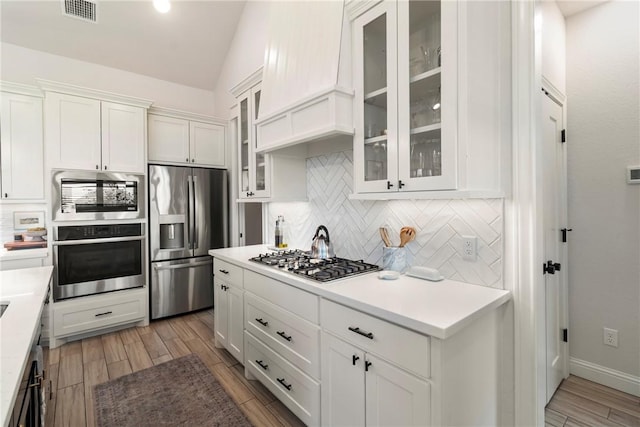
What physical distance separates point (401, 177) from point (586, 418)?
1.94m

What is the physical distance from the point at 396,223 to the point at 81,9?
12.8 feet

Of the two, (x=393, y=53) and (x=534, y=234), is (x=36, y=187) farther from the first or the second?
(x=534, y=234)

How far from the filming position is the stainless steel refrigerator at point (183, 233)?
3479 millimetres

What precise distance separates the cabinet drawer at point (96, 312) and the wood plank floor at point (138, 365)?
0.14m

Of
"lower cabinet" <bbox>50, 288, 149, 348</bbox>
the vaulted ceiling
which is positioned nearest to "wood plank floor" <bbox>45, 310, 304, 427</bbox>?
"lower cabinet" <bbox>50, 288, 149, 348</bbox>

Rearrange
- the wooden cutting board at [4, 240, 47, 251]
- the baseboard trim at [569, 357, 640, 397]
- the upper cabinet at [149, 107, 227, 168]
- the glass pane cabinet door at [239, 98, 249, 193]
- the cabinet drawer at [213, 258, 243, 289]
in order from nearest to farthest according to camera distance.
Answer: the baseboard trim at [569, 357, 640, 397]
the cabinet drawer at [213, 258, 243, 289]
the wooden cutting board at [4, 240, 47, 251]
the glass pane cabinet door at [239, 98, 249, 193]
the upper cabinet at [149, 107, 227, 168]

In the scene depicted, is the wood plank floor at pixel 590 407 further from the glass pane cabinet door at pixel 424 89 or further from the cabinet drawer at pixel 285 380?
Result: the glass pane cabinet door at pixel 424 89

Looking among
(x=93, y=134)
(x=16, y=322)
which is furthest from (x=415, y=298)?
(x=93, y=134)

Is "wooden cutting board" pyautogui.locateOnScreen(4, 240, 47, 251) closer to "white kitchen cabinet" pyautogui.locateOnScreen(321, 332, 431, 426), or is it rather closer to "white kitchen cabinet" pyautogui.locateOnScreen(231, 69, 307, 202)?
"white kitchen cabinet" pyautogui.locateOnScreen(231, 69, 307, 202)

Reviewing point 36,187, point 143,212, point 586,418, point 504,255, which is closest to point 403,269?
point 504,255

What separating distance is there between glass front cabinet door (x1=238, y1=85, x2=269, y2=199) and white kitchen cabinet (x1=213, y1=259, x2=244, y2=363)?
0.73 metres

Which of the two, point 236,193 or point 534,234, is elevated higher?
point 236,193

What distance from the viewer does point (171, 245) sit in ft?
11.7

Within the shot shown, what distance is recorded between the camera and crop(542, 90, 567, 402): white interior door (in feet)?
6.56
